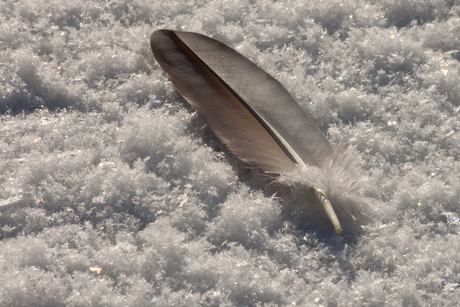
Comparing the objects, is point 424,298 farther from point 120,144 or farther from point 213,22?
point 213,22

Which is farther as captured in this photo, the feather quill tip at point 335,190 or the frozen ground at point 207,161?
the feather quill tip at point 335,190

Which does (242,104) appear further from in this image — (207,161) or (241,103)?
(207,161)

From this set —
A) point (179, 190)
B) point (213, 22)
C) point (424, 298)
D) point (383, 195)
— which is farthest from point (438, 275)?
point (213, 22)

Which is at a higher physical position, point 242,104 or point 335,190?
point 242,104

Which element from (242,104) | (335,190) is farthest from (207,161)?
(335,190)

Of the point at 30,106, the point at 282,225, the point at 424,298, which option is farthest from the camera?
the point at 30,106
